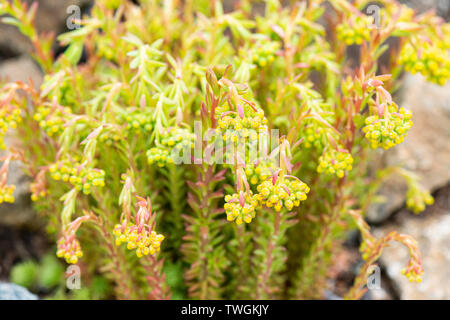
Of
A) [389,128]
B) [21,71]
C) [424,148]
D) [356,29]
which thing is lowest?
[424,148]

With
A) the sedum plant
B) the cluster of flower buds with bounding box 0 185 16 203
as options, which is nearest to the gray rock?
the sedum plant

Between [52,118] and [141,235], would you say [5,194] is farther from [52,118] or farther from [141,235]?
[141,235]

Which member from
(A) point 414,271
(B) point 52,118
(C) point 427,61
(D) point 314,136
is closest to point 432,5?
(C) point 427,61

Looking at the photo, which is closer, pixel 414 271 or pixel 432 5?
pixel 414 271

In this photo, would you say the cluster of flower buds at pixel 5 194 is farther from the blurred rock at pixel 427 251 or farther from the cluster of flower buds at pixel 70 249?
the blurred rock at pixel 427 251

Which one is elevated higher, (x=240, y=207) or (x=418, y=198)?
(x=240, y=207)

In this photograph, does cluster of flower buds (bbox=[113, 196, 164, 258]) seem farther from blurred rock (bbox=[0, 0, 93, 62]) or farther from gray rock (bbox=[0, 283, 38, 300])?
blurred rock (bbox=[0, 0, 93, 62])
